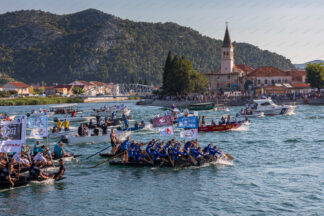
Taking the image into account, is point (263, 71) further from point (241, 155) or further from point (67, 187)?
point (67, 187)

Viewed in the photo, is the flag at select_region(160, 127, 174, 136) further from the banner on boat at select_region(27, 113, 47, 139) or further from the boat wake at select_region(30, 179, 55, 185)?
the banner on boat at select_region(27, 113, 47, 139)

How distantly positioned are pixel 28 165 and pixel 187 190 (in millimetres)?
11657

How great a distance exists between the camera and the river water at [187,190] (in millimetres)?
21062

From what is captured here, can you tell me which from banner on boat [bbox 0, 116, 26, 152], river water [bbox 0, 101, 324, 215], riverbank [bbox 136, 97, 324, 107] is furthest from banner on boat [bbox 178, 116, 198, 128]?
riverbank [bbox 136, 97, 324, 107]

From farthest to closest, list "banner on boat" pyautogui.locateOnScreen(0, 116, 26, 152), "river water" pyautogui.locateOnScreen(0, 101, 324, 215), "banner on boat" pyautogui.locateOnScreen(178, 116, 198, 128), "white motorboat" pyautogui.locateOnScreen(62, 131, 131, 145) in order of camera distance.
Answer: "white motorboat" pyautogui.locateOnScreen(62, 131, 131, 145), "banner on boat" pyautogui.locateOnScreen(178, 116, 198, 128), "banner on boat" pyautogui.locateOnScreen(0, 116, 26, 152), "river water" pyautogui.locateOnScreen(0, 101, 324, 215)

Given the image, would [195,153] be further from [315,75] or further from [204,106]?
[315,75]

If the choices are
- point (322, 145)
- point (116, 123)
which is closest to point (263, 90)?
point (116, 123)

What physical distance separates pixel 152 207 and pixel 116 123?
38.7 m

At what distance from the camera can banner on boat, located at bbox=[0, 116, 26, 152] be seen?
24.0 metres

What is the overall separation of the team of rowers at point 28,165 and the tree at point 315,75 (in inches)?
4022

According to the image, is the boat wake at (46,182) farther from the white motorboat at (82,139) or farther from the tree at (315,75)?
the tree at (315,75)

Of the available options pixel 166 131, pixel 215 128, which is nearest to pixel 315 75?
pixel 215 128

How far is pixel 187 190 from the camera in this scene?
24.2 metres

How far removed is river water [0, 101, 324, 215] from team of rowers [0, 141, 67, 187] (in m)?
0.72
